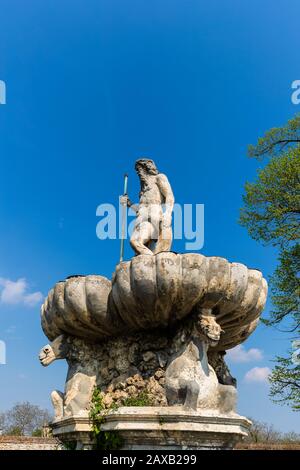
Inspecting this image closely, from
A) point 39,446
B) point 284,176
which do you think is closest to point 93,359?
point 284,176

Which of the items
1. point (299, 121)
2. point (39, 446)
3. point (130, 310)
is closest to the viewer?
point (130, 310)

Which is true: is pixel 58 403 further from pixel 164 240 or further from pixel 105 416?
pixel 164 240

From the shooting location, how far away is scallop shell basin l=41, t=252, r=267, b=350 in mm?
5355

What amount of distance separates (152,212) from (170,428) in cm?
288

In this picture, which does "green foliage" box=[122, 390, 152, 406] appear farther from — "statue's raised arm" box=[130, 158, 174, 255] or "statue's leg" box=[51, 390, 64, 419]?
"statue's raised arm" box=[130, 158, 174, 255]

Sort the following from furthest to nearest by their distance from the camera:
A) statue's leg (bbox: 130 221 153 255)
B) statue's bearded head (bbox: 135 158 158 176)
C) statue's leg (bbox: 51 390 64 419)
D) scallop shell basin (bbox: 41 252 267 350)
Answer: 1. statue's bearded head (bbox: 135 158 158 176)
2. statue's leg (bbox: 130 221 153 255)
3. statue's leg (bbox: 51 390 64 419)
4. scallop shell basin (bbox: 41 252 267 350)

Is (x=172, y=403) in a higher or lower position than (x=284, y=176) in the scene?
lower

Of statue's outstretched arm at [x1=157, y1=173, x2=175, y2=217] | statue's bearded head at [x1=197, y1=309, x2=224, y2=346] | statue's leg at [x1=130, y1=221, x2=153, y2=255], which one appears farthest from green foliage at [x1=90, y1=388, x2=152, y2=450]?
statue's outstretched arm at [x1=157, y1=173, x2=175, y2=217]

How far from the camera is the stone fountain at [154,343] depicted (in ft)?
17.3

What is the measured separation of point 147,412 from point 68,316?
1.49 meters

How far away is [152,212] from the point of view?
685 centimetres

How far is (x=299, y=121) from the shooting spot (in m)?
15.3

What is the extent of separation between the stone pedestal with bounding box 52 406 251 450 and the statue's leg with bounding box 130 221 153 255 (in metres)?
2.07
